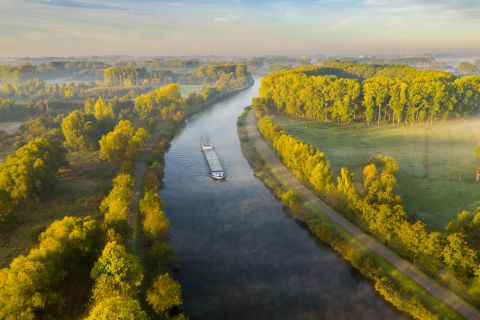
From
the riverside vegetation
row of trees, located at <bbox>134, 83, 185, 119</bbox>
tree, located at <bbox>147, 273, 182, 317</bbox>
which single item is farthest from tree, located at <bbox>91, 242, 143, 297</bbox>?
row of trees, located at <bbox>134, 83, 185, 119</bbox>

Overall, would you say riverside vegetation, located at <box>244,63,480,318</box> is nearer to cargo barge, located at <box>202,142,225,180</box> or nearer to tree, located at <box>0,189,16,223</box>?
cargo barge, located at <box>202,142,225,180</box>

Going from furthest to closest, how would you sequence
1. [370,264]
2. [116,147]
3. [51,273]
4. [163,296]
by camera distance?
1. [116,147]
2. [370,264]
3. [163,296]
4. [51,273]

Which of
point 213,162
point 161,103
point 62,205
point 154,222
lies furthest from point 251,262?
point 161,103

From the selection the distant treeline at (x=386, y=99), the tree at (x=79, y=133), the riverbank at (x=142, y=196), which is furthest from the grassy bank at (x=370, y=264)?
the distant treeline at (x=386, y=99)

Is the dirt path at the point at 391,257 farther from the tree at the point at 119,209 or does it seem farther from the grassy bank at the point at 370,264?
the tree at the point at 119,209

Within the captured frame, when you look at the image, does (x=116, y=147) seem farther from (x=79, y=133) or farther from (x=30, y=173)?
(x=30, y=173)

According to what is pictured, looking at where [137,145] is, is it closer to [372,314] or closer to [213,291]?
[213,291]

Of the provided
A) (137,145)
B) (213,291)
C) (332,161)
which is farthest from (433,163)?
(137,145)
